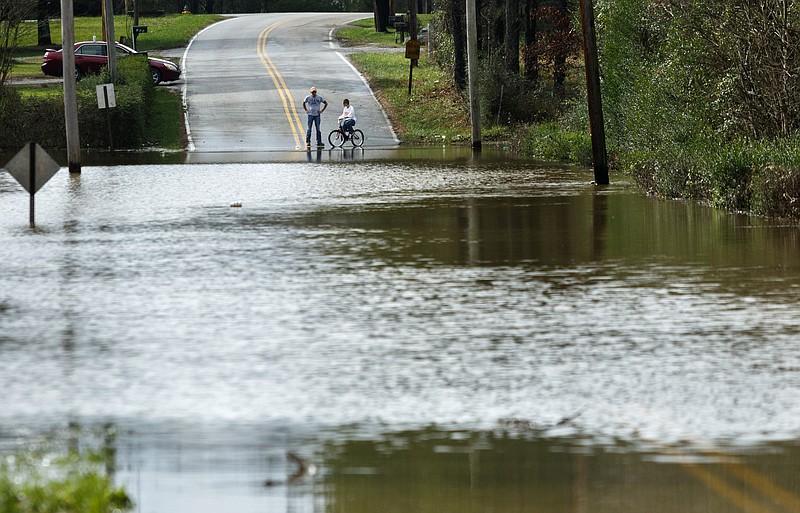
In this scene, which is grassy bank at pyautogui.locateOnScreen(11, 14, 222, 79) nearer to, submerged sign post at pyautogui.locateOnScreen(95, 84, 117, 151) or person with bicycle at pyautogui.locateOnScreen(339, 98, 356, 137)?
submerged sign post at pyautogui.locateOnScreen(95, 84, 117, 151)

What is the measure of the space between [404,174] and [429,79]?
1124 inches

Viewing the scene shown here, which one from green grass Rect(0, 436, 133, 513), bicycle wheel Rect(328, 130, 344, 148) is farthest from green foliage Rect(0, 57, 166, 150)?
green grass Rect(0, 436, 133, 513)

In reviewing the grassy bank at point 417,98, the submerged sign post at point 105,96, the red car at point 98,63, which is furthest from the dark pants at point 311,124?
the red car at point 98,63

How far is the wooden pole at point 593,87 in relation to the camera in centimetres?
2648

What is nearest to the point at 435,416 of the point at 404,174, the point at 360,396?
the point at 360,396

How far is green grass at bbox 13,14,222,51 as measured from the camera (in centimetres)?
7669

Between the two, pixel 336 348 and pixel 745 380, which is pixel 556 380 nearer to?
pixel 745 380

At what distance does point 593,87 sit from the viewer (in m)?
26.8

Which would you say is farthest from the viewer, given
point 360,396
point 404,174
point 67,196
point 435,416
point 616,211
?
point 404,174

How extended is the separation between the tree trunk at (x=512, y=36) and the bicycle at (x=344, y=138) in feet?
28.6

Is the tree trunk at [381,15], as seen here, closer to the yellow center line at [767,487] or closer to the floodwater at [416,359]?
the floodwater at [416,359]

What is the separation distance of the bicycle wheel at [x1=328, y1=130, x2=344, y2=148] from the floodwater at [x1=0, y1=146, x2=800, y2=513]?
2335cm

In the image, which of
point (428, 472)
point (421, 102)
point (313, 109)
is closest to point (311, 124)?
point (313, 109)

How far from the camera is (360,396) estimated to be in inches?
349
